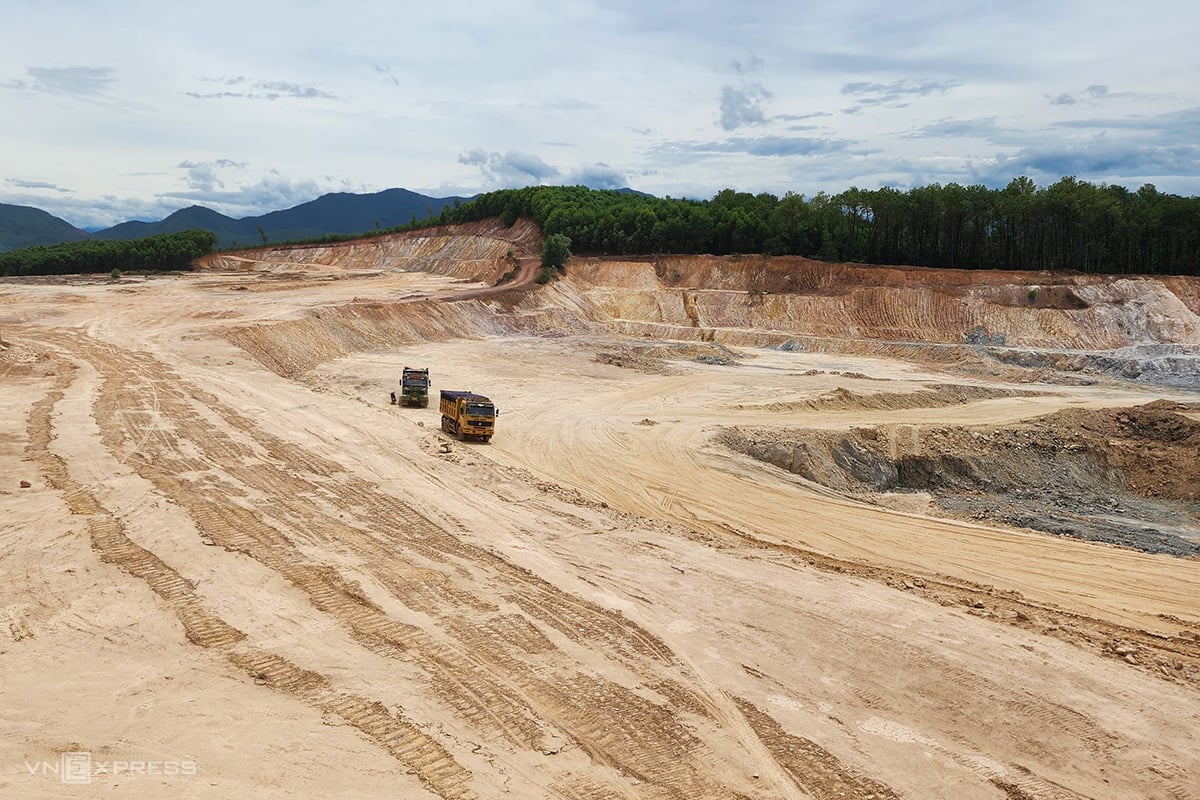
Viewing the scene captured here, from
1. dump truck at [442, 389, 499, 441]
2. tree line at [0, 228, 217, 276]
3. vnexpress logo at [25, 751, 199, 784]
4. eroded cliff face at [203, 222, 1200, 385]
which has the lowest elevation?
vnexpress logo at [25, 751, 199, 784]

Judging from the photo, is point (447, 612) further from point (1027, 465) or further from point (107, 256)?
point (107, 256)

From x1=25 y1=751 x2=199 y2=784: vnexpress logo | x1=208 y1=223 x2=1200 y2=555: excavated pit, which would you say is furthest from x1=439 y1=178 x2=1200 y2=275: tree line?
x1=25 y1=751 x2=199 y2=784: vnexpress logo

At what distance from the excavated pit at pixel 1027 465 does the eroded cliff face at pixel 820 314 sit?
17.6 metres

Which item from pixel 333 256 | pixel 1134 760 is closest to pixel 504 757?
pixel 1134 760

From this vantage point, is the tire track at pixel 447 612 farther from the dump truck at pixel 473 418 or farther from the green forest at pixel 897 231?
the green forest at pixel 897 231

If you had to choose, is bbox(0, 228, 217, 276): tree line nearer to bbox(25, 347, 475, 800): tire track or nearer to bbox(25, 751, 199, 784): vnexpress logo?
bbox(25, 347, 475, 800): tire track

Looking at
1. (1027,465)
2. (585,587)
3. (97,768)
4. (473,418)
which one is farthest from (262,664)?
(1027,465)

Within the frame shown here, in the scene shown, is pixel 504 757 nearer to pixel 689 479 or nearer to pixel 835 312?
pixel 689 479

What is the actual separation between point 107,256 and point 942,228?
256 feet

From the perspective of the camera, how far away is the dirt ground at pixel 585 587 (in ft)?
32.1

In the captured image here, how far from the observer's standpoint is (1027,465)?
1114 inches

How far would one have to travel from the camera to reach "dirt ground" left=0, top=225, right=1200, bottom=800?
9789mm

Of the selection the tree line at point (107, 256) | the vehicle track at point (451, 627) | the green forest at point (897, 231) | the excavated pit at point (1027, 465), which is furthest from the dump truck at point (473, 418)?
the tree line at point (107, 256)

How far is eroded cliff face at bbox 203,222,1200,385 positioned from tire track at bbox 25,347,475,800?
23.7 meters
